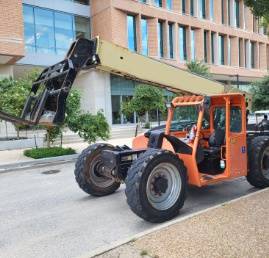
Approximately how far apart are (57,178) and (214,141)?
5022mm

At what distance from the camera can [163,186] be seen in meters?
5.76

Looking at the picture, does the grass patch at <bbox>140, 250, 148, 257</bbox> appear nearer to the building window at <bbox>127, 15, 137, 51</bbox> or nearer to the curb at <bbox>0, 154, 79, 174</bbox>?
the curb at <bbox>0, 154, 79, 174</bbox>

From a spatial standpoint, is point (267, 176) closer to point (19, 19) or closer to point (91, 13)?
point (19, 19)

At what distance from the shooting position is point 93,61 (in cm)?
586

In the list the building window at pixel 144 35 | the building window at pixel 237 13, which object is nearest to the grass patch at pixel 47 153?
the building window at pixel 144 35

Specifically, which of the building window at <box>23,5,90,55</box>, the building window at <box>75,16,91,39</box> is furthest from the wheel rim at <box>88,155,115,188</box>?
the building window at <box>75,16,91,39</box>

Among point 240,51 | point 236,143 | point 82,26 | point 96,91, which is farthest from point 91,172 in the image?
point 240,51

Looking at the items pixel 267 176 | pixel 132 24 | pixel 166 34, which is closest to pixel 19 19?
pixel 132 24

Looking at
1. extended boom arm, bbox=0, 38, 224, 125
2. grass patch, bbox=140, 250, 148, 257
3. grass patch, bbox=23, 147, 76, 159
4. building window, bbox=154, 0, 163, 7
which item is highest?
building window, bbox=154, 0, 163, 7

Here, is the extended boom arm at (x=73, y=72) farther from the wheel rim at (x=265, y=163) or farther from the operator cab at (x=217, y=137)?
the wheel rim at (x=265, y=163)

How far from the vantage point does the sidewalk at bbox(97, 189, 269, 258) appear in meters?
4.18

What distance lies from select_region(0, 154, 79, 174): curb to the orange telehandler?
6023mm

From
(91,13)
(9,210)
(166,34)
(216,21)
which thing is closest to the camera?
(9,210)

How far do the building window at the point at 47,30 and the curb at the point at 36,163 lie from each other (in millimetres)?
13040
